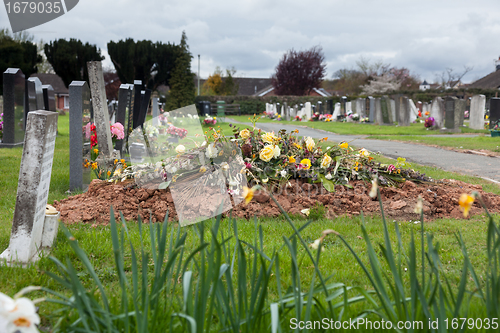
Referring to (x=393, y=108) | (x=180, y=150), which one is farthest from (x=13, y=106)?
(x=393, y=108)

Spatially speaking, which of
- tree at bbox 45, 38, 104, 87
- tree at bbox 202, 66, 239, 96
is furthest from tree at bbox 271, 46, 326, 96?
tree at bbox 45, 38, 104, 87

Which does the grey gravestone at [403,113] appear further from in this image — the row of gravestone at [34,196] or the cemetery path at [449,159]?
the row of gravestone at [34,196]

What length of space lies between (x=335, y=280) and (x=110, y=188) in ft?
9.77

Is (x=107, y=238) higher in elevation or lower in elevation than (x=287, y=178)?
lower

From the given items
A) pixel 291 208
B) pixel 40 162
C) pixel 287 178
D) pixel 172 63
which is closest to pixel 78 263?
pixel 40 162

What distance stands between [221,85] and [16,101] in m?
46.3

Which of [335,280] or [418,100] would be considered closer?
[335,280]

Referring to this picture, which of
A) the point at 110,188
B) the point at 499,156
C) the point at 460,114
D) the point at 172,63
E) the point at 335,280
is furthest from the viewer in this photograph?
the point at 172,63

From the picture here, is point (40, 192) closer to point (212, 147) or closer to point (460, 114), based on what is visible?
point (212, 147)

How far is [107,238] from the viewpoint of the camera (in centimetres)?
332

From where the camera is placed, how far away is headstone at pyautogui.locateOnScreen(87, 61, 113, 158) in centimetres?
565

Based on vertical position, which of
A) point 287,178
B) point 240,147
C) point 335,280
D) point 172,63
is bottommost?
point 335,280

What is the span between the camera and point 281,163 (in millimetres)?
4805

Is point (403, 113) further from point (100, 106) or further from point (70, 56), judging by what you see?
point (70, 56)
